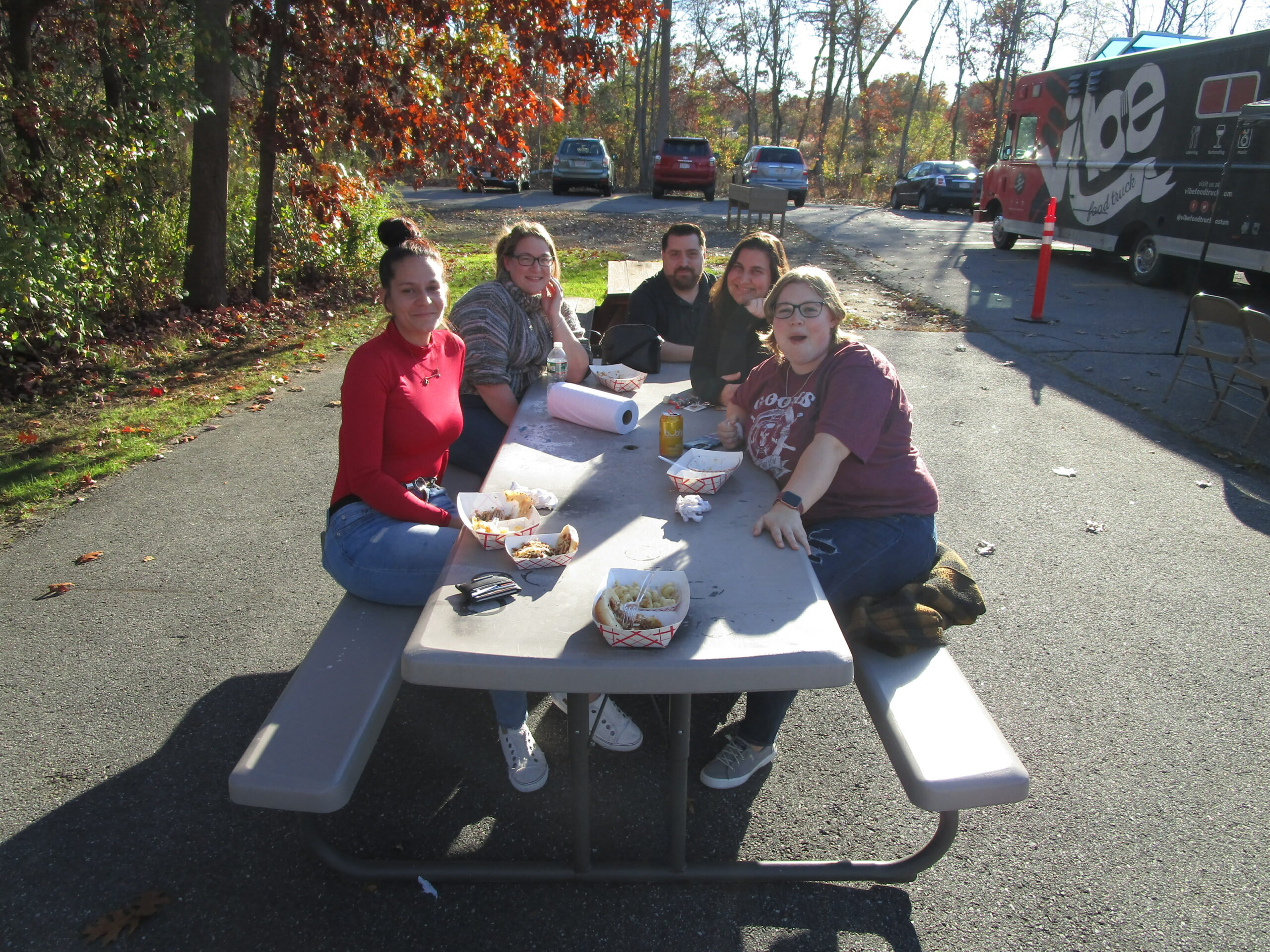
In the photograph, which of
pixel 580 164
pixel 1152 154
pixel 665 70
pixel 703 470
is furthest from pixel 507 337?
pixel 665 70

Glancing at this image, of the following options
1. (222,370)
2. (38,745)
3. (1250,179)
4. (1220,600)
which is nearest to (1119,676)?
(1220,600)

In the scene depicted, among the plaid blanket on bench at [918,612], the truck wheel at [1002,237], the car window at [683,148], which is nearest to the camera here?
the plaid blanket on bench at [918,612]

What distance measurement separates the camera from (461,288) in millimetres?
10039

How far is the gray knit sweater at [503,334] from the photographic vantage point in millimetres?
3693

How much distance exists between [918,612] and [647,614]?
3.20 feet

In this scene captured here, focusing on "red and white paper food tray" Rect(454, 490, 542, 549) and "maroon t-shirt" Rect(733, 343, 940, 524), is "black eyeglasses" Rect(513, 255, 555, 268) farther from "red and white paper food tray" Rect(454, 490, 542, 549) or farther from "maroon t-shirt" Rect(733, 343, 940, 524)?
"red and white paper food tray" Rect(454, 490, 542, 549)

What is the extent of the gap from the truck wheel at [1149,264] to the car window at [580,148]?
658 inches

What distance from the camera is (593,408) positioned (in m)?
3.14

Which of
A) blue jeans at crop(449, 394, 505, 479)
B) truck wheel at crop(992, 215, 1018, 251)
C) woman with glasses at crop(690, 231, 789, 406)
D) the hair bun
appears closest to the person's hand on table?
woman with glasses at crop(690, 231, 789, 406)

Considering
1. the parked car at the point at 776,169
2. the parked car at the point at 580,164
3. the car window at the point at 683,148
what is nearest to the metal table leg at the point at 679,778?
the parked car at the point at 776,169

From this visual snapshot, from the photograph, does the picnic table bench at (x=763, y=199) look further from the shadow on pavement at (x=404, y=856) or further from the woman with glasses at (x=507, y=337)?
the shadow on pavement at (x=404, y=856)

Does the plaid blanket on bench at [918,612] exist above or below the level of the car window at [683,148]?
below

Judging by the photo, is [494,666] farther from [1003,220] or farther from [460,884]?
[1003,220]

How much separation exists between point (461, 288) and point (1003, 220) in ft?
35.8
